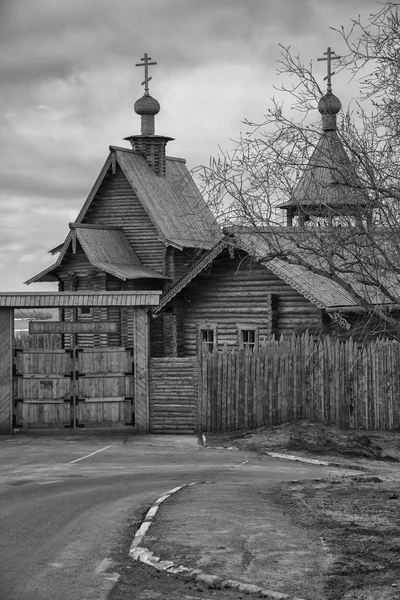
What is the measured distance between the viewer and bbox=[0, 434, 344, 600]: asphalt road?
999cm

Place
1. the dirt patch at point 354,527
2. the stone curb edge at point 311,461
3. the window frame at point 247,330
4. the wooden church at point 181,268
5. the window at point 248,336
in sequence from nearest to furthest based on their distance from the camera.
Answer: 1. the dirt patch at point 354,527
2. the wooden church at point 181,268
3. the stone curb edge at point 311,461
4. the window frame at point 247,330
5. the window at point 248,336

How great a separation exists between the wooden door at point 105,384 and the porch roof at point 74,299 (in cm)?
128

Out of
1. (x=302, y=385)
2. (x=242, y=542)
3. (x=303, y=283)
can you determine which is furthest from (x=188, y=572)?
(x=303, y=283)

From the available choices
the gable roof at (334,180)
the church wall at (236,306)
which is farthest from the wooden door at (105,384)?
the gable roof at (334,180)

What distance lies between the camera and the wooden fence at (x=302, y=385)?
2350cm

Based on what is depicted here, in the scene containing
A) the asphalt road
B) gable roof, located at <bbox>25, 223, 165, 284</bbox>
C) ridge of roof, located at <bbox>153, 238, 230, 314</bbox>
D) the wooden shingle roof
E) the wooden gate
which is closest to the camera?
the asphalt road

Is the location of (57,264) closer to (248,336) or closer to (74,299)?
(248,336)

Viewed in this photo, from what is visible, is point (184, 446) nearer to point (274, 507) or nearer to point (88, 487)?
point (88, 487)

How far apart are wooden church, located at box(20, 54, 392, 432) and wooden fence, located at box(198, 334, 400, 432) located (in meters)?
0.69

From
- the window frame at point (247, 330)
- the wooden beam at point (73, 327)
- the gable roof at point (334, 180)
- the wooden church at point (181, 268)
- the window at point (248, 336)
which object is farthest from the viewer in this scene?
the window at point (248, 336)

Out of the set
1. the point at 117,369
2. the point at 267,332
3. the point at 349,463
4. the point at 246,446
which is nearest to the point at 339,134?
the point at 349,463

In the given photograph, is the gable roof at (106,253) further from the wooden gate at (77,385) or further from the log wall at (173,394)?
the log wall at (173,394)

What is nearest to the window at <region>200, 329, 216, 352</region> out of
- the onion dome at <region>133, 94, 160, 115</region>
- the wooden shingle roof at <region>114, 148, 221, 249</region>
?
the wooden shingle roof at <region>114, 148, 221, 249</region>

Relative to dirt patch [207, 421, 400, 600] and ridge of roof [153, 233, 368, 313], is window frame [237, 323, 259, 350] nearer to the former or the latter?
ridge of roof [153, 233, 368, 313]
